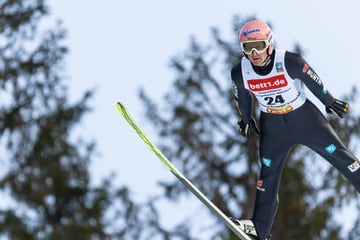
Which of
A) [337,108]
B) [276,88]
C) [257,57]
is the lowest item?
[337,108]

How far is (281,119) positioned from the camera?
337 inches

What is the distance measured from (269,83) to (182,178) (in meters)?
1.18

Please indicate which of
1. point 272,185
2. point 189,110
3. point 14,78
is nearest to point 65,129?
point 14,78

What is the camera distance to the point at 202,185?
65.3 feet

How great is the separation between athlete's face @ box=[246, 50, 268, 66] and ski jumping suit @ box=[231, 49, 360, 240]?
0.09 meters

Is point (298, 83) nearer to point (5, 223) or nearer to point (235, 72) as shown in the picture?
point (235, 72)

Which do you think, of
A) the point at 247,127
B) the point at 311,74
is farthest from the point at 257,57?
the point at 247,127

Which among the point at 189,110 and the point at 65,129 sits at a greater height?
the point at 65,129

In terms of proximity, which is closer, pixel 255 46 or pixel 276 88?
pixel 255 46

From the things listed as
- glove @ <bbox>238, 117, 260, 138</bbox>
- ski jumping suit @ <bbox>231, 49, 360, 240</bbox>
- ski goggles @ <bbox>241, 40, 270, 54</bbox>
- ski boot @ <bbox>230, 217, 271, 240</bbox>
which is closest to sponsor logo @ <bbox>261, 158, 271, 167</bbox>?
ski jumping suit @ <bbox>231, 49, 360, 240</bbox>

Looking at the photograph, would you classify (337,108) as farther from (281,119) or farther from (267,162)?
(267,162)

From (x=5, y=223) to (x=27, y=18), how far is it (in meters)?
4.81

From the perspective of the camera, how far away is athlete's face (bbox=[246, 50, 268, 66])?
815cm

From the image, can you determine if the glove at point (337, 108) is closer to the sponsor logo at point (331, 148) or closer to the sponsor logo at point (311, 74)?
the sponsor logo at point (311, 74)
